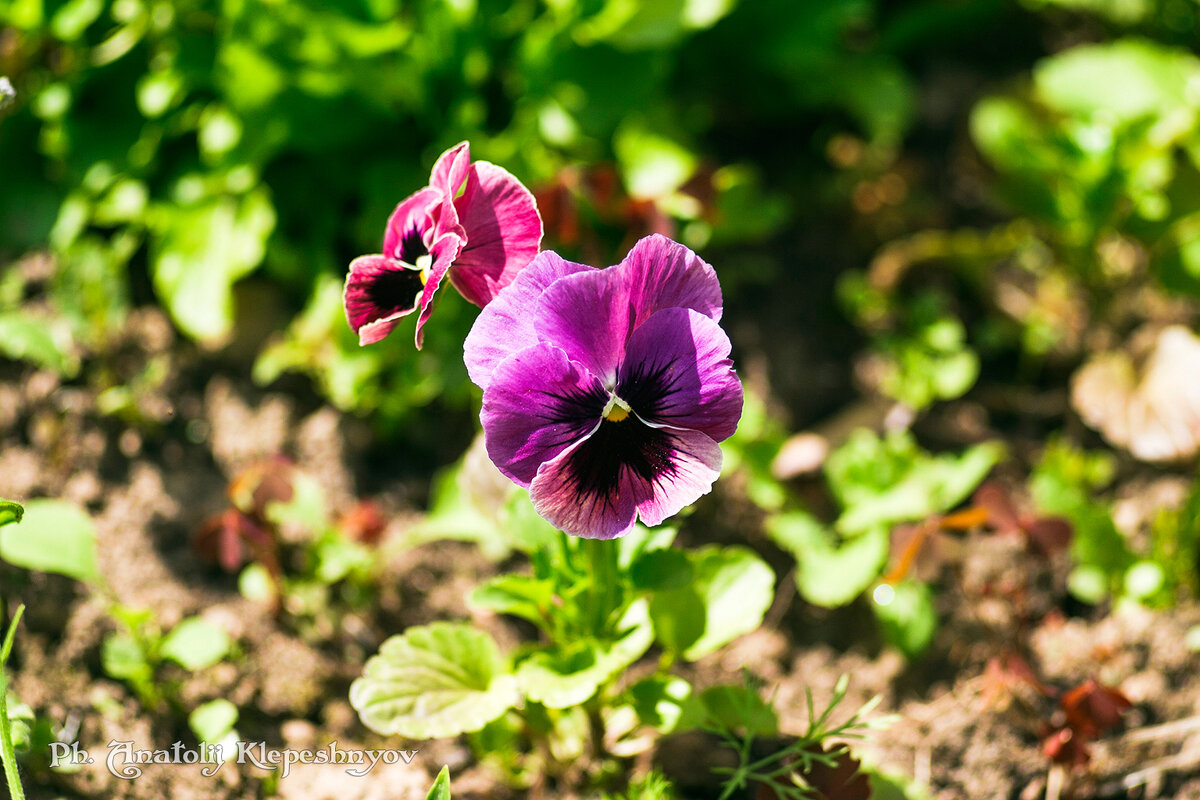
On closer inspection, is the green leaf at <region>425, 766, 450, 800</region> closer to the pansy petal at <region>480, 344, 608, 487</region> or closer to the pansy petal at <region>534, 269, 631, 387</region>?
the pansy petal at <region>480, 344, 608, 487</region>

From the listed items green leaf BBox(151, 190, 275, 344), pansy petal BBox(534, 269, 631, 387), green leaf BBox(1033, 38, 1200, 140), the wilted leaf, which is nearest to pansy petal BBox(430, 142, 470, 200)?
pansy petal BBox(534, 269, 631, 387)

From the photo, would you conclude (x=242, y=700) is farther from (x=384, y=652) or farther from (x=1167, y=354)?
(x=1167, y=354)

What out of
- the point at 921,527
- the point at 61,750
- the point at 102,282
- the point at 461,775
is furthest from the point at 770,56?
the point at 61,750

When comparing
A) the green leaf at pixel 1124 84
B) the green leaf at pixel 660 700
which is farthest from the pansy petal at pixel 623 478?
the green leaf at pixel 1124 84

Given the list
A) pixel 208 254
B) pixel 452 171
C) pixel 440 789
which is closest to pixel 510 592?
pixel 440 789

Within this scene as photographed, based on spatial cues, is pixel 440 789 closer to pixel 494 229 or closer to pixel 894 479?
pixel 494 229

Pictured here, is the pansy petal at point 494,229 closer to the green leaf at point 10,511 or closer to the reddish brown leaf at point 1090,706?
the green leaf at point 10,511
